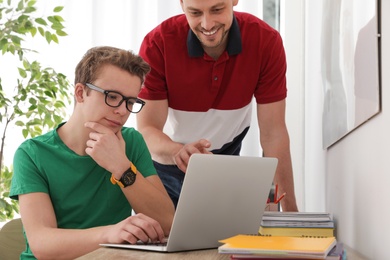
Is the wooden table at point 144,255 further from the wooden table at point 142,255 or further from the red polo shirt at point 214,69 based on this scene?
the red polo shirt at point 214,69

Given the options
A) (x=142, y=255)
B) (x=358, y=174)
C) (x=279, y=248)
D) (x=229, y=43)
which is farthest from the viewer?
(x=229, y=43)

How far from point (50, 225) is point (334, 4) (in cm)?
115

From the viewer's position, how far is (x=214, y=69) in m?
2.38

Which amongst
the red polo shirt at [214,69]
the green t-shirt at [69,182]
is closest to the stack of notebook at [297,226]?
the green t-shirt at [69,182]

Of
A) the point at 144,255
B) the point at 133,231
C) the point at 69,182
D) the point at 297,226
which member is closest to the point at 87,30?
the point at 69,182

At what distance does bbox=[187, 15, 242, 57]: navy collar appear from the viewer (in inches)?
91.8

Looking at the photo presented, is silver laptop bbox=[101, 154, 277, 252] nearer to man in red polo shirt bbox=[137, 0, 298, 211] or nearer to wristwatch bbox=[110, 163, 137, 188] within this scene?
wristwatch bbox=[110, 163, 137, 188]

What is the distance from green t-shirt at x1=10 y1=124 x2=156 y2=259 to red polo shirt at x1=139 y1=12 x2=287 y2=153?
60 centimetres

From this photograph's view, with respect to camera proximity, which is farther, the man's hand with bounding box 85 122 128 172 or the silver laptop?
the man's hand with bounding box 85 122 128 172

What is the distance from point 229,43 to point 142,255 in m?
1.16

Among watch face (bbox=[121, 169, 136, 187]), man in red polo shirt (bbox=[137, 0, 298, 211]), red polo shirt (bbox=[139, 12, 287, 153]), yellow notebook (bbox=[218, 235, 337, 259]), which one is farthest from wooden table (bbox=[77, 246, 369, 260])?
red polo shirt (bbox=[139, 12, 287, 153])

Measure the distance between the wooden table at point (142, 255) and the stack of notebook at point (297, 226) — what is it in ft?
1.15

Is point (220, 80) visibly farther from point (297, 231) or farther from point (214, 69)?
point (297, 231)

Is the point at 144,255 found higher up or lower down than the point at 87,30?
lower down
